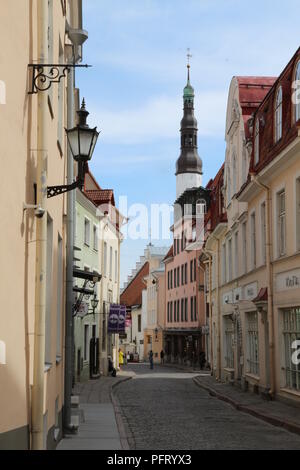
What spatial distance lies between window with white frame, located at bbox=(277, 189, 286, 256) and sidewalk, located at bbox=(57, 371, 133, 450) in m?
6.35

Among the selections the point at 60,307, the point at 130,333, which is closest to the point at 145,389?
the point at 60,307

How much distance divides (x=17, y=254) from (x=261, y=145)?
53.0 ft

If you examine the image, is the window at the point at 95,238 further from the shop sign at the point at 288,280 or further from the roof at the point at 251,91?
the shop sign at the point at 288,280

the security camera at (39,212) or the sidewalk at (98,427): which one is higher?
the security camera at (39,212)

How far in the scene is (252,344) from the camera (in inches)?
945

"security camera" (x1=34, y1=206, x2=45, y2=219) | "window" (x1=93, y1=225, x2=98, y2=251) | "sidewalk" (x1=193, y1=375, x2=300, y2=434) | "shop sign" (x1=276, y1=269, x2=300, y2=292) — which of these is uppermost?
"window" (x1=93, y1=225, x2=98, y2=251)

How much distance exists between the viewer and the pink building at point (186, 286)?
5394 cm

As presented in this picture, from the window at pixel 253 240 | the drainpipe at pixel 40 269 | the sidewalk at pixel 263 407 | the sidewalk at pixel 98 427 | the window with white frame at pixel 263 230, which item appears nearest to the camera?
the drainpipe at pixel 40 269

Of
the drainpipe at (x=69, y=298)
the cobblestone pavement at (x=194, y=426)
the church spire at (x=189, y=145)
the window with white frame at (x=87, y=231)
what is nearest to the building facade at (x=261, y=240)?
the cobblestone pavement at (x=194, y=426)

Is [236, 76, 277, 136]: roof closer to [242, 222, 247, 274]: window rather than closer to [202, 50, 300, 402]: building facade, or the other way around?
[202, 50, 300, 402]: building facade

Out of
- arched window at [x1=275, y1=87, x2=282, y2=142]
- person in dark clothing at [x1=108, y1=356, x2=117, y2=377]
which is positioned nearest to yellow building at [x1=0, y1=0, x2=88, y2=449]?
arched window at [x1=275, y1=87, x2=282, y2=142]

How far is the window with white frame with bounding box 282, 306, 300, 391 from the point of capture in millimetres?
17672

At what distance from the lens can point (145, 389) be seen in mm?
27969

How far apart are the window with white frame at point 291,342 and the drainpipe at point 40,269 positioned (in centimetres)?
1161
